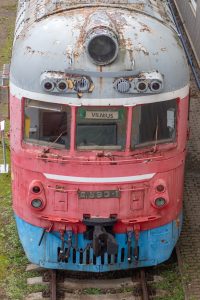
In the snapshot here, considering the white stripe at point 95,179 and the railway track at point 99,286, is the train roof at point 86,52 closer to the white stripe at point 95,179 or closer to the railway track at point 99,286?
the white stripe at point 95,179

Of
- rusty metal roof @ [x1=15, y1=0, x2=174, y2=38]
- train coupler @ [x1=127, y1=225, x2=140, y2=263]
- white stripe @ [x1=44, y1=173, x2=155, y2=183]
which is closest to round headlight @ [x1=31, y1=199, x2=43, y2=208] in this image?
white stripe @ [x1=44, y1=173, x2=155, y2=183]

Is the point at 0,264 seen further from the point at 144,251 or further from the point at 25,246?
the point at 144,251

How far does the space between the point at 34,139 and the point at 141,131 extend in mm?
1282

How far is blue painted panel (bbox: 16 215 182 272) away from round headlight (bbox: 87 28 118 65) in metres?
2.33

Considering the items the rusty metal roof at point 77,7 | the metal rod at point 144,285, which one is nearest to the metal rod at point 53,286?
the metal rod at point 144,285

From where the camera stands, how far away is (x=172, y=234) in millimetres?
8227

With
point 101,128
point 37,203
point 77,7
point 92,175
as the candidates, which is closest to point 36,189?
point 37,203

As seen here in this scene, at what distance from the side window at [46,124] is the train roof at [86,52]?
0.57ft

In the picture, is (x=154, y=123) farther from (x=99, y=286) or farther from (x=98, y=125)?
(x=99, y=286)

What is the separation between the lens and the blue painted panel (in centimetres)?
800

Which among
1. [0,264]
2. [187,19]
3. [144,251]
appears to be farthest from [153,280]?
[187,19]

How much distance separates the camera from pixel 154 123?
750 centimetres

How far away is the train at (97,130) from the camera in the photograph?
7070 mm

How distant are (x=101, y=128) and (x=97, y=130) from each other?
0.05 metres
